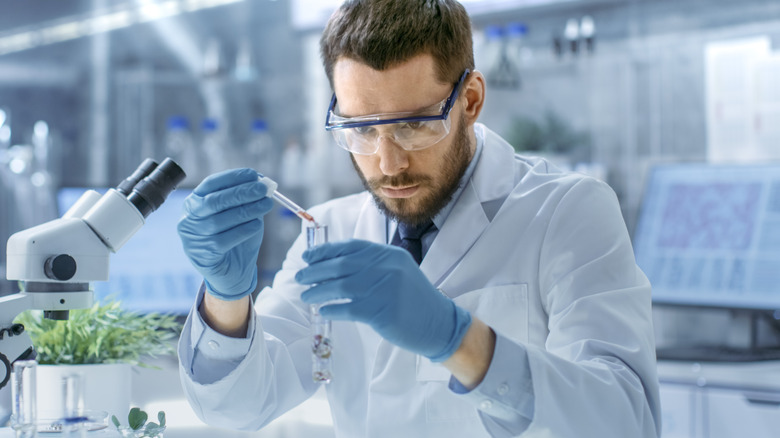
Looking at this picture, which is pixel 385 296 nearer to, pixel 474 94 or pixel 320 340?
pixel 320 340

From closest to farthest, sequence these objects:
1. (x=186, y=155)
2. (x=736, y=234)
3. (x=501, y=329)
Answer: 1. (x=501, y=329)
2. (x=736, y=234)
3. (x=186, y=155)

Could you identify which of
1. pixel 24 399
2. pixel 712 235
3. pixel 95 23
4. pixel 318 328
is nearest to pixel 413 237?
pixel 318 328

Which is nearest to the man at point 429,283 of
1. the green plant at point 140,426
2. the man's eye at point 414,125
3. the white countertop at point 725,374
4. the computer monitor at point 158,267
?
the man's eye at point 414,125

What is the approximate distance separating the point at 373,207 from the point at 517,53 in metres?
1.47

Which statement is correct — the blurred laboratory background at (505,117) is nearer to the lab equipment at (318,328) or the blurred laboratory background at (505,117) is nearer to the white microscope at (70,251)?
the white microscope at (70,251)

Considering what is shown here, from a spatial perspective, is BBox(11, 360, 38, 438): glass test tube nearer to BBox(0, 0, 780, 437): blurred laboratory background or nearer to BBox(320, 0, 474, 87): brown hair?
BBox(320, 0, 474, 87): brown hair

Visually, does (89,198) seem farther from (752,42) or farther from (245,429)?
(752,42)

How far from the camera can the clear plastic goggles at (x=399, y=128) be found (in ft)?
4.36

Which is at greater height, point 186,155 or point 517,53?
point 517,53

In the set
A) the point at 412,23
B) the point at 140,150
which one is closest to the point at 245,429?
the point at 412,23

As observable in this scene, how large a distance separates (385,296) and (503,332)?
427 mm

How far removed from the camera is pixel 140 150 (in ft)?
10.5

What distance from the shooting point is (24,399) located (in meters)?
1.12

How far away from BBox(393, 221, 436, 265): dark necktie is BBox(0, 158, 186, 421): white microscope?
1.55ft
